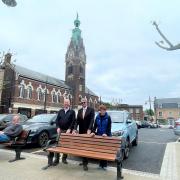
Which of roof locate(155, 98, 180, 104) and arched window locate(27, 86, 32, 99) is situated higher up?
roof locate(155, 98, 180, 104)

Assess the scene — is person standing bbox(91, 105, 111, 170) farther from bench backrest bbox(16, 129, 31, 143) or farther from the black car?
the black car

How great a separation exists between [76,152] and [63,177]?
762mm

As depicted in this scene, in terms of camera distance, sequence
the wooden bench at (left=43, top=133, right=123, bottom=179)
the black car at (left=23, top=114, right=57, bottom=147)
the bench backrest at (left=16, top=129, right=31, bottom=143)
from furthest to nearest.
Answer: the black car at (left=23, top=114, right=57, bottom=147) → the bench backrest at (left=16, top=129, right=31, bottom=143) → the wooden bench at (left=43, top=133, right=123, bottom=179)

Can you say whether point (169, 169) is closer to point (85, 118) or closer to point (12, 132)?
point (85, 118)

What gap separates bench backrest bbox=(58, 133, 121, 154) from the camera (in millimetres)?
6152

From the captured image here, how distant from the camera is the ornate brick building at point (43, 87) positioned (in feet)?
142

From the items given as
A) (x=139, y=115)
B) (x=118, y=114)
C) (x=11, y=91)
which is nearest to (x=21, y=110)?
(x=11, y=91)

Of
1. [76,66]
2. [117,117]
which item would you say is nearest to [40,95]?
[76,66]

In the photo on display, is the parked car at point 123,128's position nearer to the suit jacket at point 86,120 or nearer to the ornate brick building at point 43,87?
the suit jacket at point 86,120

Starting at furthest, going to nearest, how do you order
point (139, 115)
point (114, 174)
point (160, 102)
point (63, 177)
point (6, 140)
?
point (160, 102), point (139, 115), point (6, 140), point (114, 174), point (63, 177)

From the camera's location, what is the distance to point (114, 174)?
625 centimetres

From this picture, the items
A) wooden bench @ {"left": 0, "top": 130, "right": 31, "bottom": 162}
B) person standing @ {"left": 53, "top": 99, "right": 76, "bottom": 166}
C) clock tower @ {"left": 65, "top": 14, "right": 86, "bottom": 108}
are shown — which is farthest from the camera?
clock tower @ {"left": 65, "top": 14, "right": 86, "bottom": 108}

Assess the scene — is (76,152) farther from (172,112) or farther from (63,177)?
(172,112)

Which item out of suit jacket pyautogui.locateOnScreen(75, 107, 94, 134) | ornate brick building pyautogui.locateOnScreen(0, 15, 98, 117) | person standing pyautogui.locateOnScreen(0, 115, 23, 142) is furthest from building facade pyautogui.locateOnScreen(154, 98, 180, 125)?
suit jacket pyautogui.locateOnScreen(75, 107, 94, 134)
